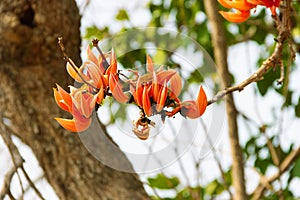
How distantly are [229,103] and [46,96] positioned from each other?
393 mm

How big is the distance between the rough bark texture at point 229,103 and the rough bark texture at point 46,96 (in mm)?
219

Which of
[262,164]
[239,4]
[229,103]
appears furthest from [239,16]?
[262,164]

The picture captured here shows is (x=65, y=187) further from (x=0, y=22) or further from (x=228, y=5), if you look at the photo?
(x=228, y=5)

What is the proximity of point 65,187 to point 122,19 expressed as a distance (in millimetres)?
593

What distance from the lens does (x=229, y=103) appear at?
1450mm

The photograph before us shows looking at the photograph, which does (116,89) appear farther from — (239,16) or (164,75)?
(239,16)

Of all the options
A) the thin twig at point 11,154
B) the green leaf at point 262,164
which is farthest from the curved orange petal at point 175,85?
the green leaf at point 262,164

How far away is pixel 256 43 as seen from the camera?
1.78 m

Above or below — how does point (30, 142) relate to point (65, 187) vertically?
above

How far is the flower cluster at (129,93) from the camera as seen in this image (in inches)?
25.9

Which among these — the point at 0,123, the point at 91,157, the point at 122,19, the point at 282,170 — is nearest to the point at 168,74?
the point at 0,123

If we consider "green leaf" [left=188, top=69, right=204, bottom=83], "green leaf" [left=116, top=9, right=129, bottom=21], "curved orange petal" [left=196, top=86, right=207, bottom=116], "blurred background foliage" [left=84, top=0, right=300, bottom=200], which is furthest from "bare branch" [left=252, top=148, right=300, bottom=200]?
"curved orange petal" [left=196, top=86, right=207, bottom=116]

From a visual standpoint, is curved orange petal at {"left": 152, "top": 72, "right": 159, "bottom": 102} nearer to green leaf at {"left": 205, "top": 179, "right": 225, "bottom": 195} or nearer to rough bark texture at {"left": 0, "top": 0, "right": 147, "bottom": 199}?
rough bark texture at {"left": 0, "top": 0, "right": 147, "bottom": 199}

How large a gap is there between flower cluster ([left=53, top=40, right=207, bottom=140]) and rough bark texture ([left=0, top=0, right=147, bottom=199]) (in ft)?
1.98
